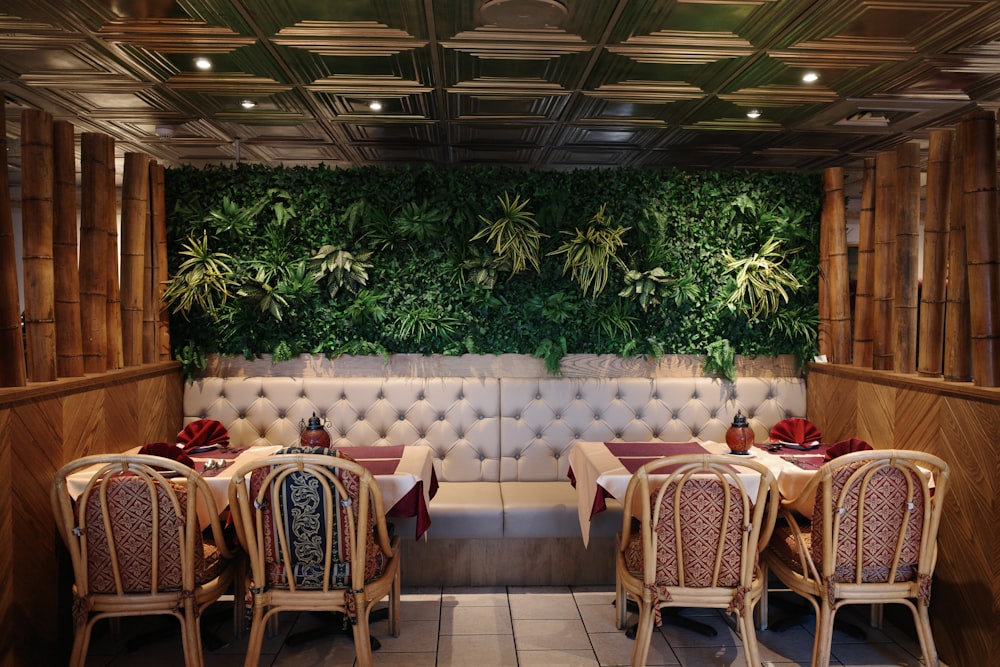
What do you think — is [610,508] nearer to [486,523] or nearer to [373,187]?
[486,523]

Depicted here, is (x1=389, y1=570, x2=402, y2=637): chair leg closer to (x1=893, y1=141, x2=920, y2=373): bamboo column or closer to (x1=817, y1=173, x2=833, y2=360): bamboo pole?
(x1=893, y1=141, x2=920, y2=373): bamboo column

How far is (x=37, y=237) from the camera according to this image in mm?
3061

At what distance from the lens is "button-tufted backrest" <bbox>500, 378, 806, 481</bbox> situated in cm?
427

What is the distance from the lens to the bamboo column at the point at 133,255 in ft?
12.6

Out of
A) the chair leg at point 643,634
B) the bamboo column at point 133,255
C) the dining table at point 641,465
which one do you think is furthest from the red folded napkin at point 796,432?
the bamboo column at point 133,255

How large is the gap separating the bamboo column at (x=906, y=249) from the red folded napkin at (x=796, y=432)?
22.2 inches

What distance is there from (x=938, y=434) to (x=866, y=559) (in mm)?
895

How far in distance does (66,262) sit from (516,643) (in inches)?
114

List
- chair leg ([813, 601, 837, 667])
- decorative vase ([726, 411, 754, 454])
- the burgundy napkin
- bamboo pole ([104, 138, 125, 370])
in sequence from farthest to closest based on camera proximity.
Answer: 1. bamboo pole ([104, 138, 125, 370])
2. decorative vase ([726, 411, 754, 454])
3. the burgundy napkin
4. chair leg ([813, 601, 837, 667])

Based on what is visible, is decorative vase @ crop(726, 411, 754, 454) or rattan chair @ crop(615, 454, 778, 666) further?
decorative vase @ crop(726, 411, 754, 454)

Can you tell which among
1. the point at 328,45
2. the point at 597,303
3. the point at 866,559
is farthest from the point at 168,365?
the point at 866,559

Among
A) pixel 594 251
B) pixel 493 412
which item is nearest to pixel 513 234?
pixel 594 251

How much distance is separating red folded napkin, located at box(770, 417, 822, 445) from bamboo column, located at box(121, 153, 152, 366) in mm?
3776

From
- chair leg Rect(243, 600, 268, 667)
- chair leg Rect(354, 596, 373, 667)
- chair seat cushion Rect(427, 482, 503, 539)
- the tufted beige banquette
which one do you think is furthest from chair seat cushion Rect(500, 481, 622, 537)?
chair leg Rect(243, 600, 268, 667)
